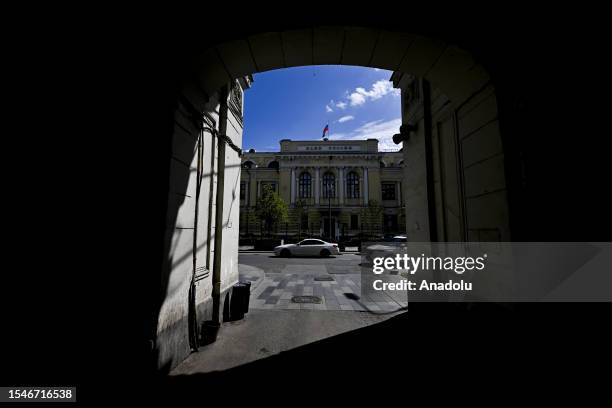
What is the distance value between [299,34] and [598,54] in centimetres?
351

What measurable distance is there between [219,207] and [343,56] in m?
3.52

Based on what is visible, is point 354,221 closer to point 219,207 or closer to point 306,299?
point 306,299

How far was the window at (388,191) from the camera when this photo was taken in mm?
38594

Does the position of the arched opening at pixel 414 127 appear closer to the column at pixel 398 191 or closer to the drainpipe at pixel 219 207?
the drainpipe at pixel 219 207

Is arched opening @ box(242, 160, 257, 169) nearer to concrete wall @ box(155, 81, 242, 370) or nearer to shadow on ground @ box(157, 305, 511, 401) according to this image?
concrete wall @ box(155, 81, 242, 370)

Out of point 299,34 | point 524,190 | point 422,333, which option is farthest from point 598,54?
point 422,333

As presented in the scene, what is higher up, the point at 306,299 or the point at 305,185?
the point at 305,185

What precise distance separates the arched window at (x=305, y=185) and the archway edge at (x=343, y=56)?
3417 centimetres

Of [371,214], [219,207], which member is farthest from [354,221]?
[219,207]

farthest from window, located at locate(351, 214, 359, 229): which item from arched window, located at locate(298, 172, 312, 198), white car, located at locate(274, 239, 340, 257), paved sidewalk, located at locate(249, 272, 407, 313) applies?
paved sidewalk, located at locate(249, 272, 407, 313)

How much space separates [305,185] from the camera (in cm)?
3881

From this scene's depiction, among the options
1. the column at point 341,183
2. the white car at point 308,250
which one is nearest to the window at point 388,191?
the column at point 341,183

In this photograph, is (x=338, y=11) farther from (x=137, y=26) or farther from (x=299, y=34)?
(x=137, y=26)

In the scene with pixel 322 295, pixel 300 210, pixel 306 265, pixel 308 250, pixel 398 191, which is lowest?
pixel 306 265
